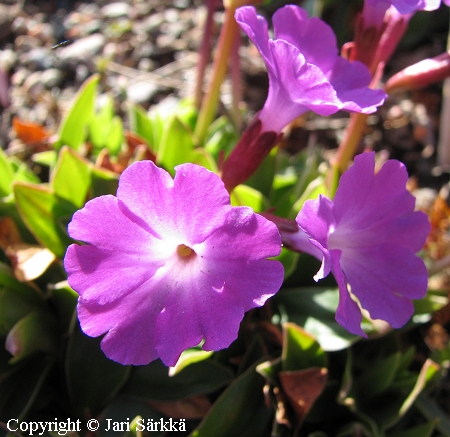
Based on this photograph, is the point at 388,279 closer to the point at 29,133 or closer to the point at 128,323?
the point at 128,323

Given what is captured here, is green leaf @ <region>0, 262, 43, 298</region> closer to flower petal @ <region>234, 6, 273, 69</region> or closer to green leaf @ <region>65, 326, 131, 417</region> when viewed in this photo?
green leaf @ <region>65, 326, 131, 417</region>

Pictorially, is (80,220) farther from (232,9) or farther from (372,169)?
(232,9)

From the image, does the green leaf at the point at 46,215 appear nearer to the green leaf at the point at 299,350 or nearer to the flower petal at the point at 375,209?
the green leaf at the point at 299,350

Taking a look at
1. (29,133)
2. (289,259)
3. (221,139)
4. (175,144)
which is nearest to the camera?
(289,259)

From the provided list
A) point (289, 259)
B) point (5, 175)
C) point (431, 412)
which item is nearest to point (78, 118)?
point (5, 175)

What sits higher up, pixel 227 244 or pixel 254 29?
pixel 254 29

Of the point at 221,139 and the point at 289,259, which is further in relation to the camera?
the point at 221,139

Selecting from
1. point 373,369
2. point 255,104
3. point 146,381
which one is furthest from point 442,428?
point 255,104
